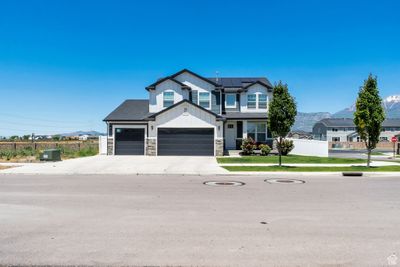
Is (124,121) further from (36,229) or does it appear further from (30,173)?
(36,229)

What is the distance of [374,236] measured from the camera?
614cm

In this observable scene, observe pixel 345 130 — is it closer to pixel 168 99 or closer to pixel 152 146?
pixel 168 99

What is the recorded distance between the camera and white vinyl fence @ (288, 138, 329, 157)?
28.6 meters

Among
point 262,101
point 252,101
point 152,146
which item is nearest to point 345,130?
point 262,101

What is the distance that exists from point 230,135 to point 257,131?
275 cm

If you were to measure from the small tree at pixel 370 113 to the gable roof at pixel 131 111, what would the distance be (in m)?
18.1

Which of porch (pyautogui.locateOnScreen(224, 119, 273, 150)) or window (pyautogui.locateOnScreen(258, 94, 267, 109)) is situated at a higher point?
window (pyautogui.locateOnScreen(258, 94, 267, 109))

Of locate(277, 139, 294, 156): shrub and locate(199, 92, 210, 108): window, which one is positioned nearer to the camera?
locate(277, 139, 294, 156): shrub

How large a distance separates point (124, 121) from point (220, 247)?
2476cm

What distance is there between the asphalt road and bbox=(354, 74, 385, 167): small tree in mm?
9018

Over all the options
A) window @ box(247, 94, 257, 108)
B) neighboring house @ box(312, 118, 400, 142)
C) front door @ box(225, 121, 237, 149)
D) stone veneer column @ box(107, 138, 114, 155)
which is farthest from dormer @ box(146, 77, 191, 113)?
neighboring house @ box(312, 118, 400, 142)

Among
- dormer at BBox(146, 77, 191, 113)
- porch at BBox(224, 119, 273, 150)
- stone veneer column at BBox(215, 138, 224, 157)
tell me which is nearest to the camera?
stone veneer column at BBox(215, 138, 224, 157)

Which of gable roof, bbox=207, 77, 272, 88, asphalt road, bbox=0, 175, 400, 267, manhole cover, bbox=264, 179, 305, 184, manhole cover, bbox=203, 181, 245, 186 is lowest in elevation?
asphalt road, bbox=0, 175, 400, 267

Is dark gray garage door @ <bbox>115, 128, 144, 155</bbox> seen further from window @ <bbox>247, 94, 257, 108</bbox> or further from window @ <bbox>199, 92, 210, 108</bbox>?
window @ <bbox>247, 94, 257, 108</bbox>
